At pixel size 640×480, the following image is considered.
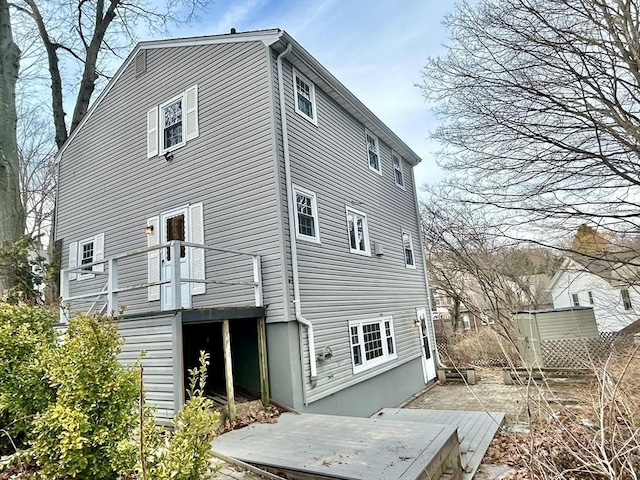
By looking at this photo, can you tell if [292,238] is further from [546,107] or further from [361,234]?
[546,107]

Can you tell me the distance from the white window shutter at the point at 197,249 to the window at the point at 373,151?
589cm

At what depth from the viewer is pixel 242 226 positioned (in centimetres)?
812

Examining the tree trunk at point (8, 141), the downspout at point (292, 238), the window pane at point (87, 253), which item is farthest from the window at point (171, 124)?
the window pane at point (87, 253)

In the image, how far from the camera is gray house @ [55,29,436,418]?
7.28 m

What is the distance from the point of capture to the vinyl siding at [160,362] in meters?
5.70

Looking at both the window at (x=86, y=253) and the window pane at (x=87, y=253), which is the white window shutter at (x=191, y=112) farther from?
the window pane at (x=87, y=253)

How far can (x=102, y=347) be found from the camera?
336cm

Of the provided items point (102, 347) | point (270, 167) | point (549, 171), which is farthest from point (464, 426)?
point (102, 347)

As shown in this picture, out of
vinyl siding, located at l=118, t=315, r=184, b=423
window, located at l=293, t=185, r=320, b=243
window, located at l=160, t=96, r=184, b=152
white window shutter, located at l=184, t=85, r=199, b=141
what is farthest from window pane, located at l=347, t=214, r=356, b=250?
vinyl siding, located at l=118, t=315, r=184, b=423

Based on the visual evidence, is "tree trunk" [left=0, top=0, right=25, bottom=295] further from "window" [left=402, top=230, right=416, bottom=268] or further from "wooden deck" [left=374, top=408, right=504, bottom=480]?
"window" [left=402, top=230, right=416, bottom=268]

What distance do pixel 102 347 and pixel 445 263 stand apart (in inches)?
746

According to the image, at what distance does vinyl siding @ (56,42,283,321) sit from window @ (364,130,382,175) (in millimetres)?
5002

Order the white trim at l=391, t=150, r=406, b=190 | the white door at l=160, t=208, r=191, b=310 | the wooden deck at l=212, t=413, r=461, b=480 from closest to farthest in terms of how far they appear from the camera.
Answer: the wooden deck at l=212, t=413, r=461, b=480
the white door at l=160, t=208, r=191, b=310
the white trim at l=391, t=150, r=406, b=190

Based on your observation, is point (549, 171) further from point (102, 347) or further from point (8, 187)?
point (8, 187)
